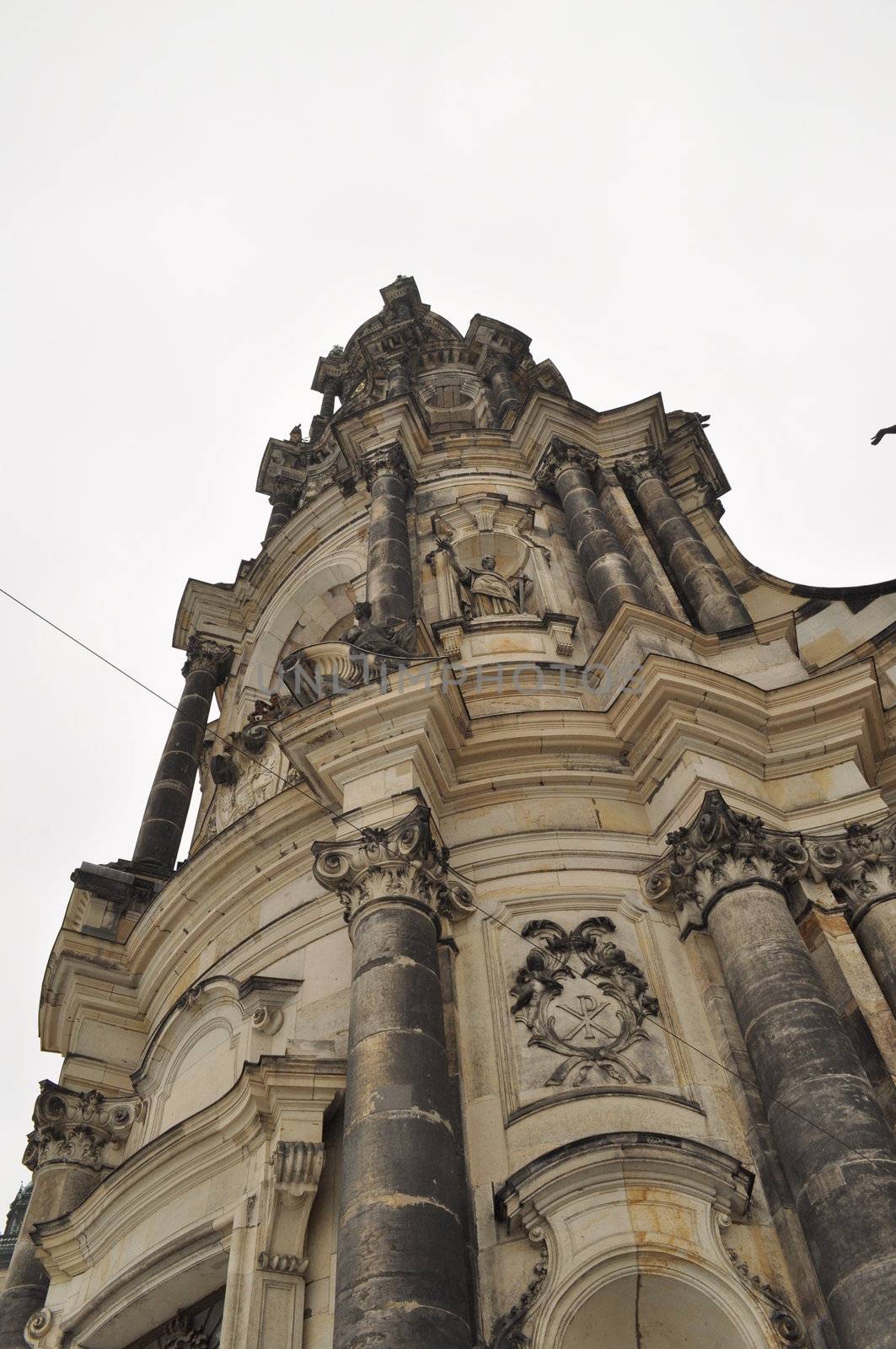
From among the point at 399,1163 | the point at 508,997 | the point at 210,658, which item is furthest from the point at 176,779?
the point at 399,1163

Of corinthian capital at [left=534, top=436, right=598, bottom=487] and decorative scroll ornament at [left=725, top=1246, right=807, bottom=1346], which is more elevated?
corinthian capital at [left=534, top=436, right=598, bottom=487]

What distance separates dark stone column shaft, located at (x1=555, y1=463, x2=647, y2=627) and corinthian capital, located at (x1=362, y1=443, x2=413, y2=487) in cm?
270

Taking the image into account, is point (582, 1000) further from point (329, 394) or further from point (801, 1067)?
point (329, 394)

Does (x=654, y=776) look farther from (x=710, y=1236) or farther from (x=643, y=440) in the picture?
(x=643, y=440)

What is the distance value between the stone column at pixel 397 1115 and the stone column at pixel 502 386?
16.1 meters

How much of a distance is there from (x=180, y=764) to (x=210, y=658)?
3533 mm

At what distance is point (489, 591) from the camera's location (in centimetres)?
1689

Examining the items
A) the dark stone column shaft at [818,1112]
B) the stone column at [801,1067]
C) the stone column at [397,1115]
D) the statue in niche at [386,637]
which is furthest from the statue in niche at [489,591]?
the dark stone column shaft at [818,1112]

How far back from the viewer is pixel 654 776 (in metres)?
11.9

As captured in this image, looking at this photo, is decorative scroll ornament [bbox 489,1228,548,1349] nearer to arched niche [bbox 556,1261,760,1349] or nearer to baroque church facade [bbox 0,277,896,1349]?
baroque church facade [bbox 0,277,896,1349]

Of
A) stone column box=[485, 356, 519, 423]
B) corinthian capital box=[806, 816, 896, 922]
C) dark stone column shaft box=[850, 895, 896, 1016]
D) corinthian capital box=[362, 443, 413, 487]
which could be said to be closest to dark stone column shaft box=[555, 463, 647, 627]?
corinthian capital box=[362, 443, 413, 487]

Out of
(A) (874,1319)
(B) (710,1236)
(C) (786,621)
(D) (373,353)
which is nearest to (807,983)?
(B) (710,1236)

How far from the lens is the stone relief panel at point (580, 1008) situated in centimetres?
919

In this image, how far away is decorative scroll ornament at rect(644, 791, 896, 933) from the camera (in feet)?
32.8
